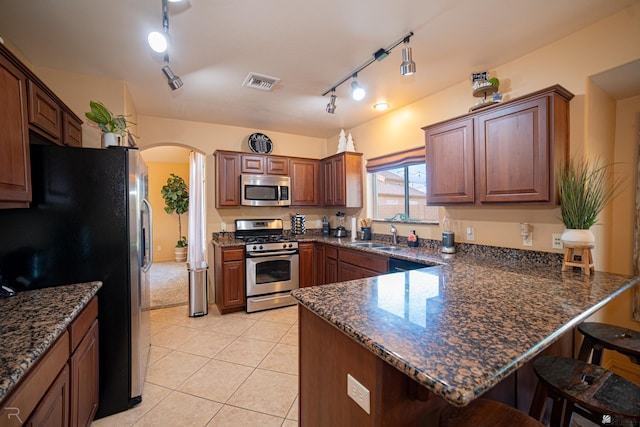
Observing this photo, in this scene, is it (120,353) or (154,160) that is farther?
(154,160)

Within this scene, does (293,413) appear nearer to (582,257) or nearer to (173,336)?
(173,336)

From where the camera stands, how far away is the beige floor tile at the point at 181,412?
1.78 meters

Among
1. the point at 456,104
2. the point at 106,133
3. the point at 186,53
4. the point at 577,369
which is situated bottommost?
the point at 577,369

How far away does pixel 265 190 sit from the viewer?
13.6 ft

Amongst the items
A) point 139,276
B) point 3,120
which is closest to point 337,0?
point 3,120

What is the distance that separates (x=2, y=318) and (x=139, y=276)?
30.4 inches

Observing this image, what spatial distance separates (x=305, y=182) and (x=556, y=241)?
3.21 m

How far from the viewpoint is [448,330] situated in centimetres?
98

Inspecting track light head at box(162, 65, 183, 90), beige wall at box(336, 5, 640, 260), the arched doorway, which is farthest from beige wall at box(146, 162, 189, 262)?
beige wall at box(336, 5, 640, 260)

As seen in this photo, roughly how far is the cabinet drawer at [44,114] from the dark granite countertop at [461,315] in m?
1.91

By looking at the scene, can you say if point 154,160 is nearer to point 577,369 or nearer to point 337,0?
point 337,0

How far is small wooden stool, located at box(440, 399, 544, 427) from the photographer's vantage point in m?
0.93

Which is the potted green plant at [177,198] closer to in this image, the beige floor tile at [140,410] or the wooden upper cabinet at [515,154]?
the beige floor tile at [140,410]

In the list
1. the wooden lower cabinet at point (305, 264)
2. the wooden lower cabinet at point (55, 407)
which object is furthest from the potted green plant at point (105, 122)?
the wooden lower cabinet at point (305, 264)
